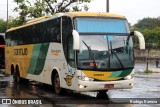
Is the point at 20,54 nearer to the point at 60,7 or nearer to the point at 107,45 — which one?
the point at 107,45

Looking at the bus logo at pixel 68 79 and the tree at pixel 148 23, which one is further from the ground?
the tree at pixel 148 23

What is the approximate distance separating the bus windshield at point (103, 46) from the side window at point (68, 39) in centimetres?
46

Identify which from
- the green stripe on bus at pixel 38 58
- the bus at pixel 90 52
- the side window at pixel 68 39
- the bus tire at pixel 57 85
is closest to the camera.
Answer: the bus at pixel 90 52

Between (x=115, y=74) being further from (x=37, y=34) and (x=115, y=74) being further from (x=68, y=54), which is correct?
(x=37, y=34)

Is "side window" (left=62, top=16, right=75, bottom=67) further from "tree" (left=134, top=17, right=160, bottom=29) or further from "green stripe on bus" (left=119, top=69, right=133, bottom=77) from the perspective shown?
"tree" (left=134, top=17, right=160, bottom=29)

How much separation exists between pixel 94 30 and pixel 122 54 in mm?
1359

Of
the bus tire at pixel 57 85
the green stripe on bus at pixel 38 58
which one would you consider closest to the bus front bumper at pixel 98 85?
the bus tire at pixel 57 85

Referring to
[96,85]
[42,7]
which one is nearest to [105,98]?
[96,85]

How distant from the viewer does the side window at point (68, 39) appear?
14453 mm

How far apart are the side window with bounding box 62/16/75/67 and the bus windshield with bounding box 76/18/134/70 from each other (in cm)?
46

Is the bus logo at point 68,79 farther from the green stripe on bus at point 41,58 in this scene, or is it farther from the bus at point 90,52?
the green stripe on bus at point 41,58

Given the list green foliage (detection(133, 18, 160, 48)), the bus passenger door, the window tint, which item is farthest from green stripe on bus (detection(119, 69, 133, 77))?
green foliage (detection(133, 18, 160, 48))

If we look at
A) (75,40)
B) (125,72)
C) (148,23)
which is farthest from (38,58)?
(148,23)

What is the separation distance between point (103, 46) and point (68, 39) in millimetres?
1459
